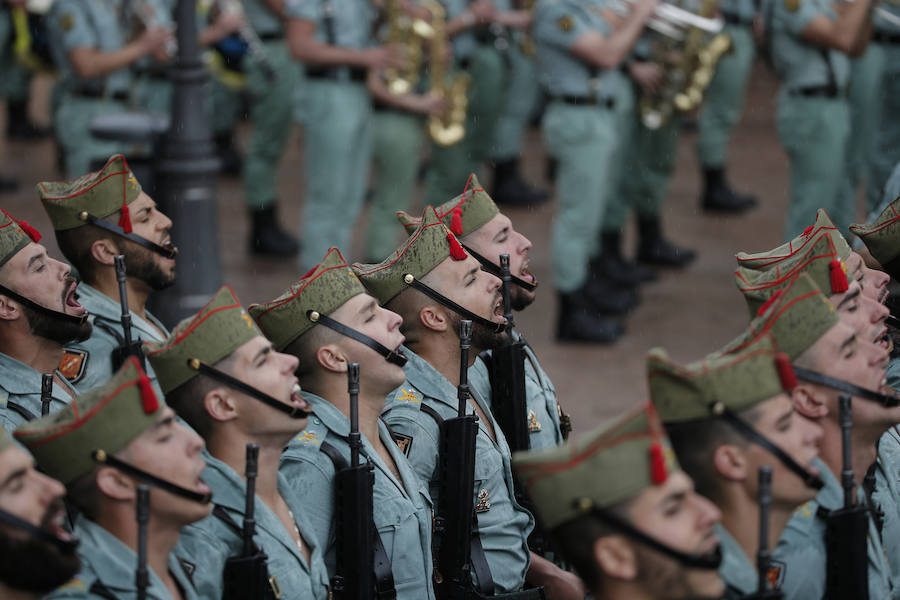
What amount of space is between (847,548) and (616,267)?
603 cm

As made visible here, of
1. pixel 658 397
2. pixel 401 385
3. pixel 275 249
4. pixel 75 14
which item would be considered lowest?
pixel 275 249

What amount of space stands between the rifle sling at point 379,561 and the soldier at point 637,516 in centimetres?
94

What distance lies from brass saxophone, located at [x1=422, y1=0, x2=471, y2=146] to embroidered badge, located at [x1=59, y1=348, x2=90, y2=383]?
4.76 m

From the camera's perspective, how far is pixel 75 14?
28.1 ft

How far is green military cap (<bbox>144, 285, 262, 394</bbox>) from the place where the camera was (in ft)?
12.1

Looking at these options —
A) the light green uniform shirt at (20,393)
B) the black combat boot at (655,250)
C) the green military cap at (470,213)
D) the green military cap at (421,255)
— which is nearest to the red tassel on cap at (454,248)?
the green military cap at (421,255)

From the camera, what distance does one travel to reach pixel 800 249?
442 cm

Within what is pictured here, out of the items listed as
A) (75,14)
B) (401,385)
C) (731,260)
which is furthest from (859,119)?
(401,385)

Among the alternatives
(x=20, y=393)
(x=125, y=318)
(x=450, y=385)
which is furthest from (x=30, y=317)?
(x=450, y=385)

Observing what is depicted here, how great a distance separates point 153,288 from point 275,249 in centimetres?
493

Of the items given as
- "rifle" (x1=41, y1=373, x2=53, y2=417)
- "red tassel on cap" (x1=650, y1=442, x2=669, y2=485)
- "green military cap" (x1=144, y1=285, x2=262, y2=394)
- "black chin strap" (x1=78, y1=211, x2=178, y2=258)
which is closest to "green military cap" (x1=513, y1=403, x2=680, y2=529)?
"red tassel on cap" (x1=650, y1=442, x2=669, y2=485)

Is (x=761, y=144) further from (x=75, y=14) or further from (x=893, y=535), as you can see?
(x=893, y=535)

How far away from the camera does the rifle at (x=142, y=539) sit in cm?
312

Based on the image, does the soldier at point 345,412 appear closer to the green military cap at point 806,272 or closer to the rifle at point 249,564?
the rifle at point 249,564
